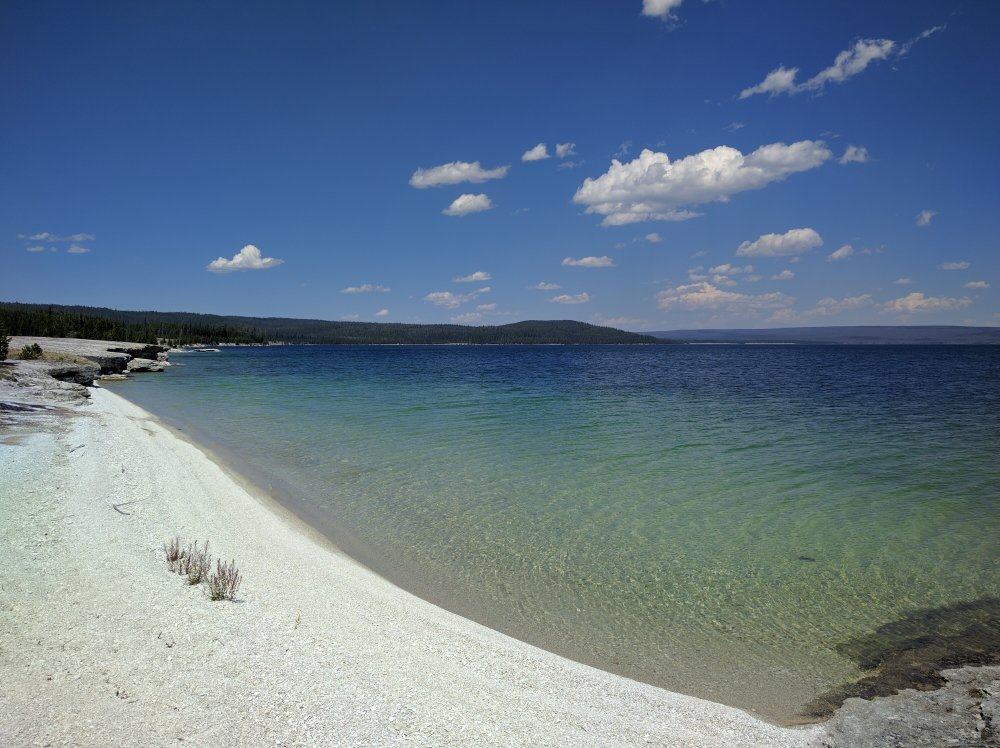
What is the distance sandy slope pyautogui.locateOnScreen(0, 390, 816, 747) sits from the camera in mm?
4012

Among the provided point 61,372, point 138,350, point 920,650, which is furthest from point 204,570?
point 138,350

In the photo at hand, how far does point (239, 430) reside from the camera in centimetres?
2144

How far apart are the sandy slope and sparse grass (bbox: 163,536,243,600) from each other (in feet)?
0.51

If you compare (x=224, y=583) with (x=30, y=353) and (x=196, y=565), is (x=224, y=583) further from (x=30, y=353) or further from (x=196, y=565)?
(x=30, y=353)

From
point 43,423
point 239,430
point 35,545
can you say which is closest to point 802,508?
point 35,545

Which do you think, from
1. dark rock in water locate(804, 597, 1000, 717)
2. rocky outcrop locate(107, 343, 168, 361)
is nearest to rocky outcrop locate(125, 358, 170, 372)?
rocky outcrop locate(107, 343, 168, 361)

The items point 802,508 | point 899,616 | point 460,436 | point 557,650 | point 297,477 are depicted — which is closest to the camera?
point 557,650

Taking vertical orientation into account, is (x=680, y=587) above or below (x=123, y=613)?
below

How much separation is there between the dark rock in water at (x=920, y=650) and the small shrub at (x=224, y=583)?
621 centimetres

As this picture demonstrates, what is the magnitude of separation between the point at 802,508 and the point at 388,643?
32.5 ft

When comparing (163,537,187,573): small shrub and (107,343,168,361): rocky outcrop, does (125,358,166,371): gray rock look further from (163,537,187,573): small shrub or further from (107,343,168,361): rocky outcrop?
(163,537,187,573): small shrub

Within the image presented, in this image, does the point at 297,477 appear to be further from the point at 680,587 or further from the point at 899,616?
the point at 899,616

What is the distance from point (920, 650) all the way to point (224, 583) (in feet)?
26.9

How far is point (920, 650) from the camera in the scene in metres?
6.23
